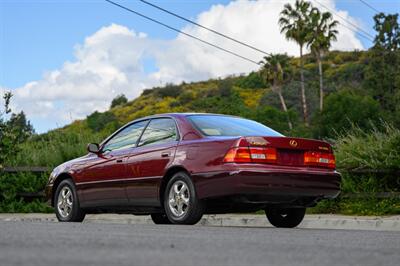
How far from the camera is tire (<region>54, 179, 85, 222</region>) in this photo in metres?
11.3

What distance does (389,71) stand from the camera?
226 feet

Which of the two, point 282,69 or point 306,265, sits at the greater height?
point 282,69

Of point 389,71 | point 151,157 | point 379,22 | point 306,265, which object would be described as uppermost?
point 379,22

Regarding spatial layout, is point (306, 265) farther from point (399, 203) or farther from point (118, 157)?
point (399, 203)

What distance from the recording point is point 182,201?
9.57 m

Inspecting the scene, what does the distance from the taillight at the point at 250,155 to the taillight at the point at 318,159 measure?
56 centimetres

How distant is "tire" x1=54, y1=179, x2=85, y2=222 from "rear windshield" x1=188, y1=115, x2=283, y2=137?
7.70ft

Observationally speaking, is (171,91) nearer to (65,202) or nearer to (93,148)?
(65,202)

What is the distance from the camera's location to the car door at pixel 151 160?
9914mm

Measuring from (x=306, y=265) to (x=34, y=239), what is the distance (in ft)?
8.08

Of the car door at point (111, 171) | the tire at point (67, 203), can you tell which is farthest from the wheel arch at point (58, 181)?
the car door at point (111, 171)

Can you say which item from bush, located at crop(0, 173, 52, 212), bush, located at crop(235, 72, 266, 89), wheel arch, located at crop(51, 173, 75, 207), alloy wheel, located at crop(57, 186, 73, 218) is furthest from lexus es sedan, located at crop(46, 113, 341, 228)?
bush, located at crop(235, 72, 266, 89)

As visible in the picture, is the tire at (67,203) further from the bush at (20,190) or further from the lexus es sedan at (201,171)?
the bush at (20,190)

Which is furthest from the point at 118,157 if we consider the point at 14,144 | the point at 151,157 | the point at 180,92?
the point at 180,92
